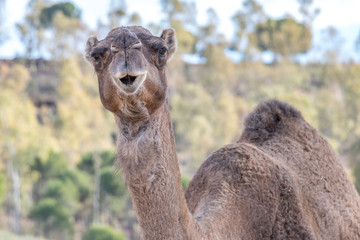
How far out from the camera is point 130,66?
3.68 m

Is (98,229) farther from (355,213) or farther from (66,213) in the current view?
(355,213)

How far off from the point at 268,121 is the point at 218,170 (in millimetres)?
1108

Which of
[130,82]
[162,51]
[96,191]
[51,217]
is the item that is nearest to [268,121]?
[162,51]

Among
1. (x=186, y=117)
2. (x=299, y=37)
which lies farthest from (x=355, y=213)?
A: (x=299, y=37)

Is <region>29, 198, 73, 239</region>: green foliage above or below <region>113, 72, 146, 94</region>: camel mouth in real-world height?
below

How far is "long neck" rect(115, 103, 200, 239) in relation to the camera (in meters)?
4.00

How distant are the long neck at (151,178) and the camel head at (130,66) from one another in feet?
0.48

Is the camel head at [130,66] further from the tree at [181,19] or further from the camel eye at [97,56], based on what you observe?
the tree at [181,19]

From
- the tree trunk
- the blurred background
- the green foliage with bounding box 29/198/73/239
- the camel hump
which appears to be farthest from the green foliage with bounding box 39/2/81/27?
the camel hump

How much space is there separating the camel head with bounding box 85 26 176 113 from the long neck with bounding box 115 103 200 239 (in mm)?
147

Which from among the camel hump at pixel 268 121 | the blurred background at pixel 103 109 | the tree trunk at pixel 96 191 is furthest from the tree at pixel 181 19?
the camel hump at pixel 268 121

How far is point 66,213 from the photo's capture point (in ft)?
135

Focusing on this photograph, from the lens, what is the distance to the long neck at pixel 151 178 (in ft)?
13.1

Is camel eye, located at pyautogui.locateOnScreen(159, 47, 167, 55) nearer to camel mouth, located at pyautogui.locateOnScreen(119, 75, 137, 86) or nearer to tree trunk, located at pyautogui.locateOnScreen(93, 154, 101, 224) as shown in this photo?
camel mouth, located at pyautogui.locateOnScreen(119, 75, 137, 86)
